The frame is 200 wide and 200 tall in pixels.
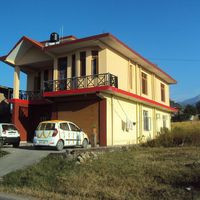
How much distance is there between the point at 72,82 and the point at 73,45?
245 centimetres

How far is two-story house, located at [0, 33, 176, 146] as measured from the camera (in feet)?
70.1

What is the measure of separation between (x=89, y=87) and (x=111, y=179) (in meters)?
12.0

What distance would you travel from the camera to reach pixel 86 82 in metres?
22.1

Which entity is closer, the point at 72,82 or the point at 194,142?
the point at 194,142

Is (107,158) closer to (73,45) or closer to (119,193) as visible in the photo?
(119,193)

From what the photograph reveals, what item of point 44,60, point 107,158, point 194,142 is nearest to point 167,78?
point 44,60

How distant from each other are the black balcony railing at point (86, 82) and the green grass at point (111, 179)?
9.18 m

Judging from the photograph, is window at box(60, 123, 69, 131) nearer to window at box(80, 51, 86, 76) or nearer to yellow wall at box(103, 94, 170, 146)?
yellow wall at box(103, 94, 170, 146)

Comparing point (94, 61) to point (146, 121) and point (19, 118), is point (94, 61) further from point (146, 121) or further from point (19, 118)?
point (146, 121)

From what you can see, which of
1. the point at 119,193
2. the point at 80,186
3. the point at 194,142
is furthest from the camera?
the point at 194,142

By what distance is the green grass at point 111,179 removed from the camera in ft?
28.3

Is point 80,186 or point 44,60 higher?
point 44,60

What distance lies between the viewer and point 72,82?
2259cm

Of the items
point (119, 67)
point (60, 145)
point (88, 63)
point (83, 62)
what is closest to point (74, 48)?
point (83, 62)
